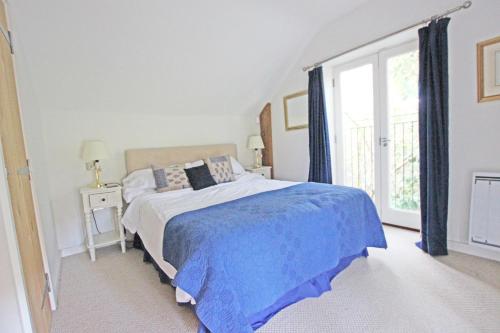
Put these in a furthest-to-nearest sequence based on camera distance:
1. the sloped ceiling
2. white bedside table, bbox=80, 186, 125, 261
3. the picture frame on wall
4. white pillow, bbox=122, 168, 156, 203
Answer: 1. white pillow, bbox=122, 168, 156, 203
2. white bedside table, bbox=80, 186, 125, 261
3. the sloped ceiling
4. the picture frame on wall

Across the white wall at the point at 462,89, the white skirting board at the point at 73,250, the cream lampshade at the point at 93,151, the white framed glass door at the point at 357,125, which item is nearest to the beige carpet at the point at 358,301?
the white skirting board at the point at 73,250

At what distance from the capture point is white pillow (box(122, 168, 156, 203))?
2.81 m

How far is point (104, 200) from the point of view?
269 cm

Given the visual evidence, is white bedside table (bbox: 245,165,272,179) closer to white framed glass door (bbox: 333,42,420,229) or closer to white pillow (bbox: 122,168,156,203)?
white framed glass door (bbox: 333,42,420,229)

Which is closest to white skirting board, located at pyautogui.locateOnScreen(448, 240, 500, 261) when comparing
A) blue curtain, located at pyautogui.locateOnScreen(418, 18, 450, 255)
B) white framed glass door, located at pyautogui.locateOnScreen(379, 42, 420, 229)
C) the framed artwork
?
blue curtain, located at pyautogui.locateOnScreen(418, 18, 450, 255)

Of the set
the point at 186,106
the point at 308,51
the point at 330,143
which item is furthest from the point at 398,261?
the point at 186,106

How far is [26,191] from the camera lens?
158 centimetres

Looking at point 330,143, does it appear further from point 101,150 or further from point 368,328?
point 101,150

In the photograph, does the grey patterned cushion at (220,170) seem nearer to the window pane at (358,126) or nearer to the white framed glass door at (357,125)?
the white framed glass door at (357,125)

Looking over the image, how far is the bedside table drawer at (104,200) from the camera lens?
2635 mm

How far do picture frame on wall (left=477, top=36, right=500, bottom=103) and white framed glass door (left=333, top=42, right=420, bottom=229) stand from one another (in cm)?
60

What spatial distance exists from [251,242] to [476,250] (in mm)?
2154

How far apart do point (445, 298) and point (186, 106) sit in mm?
3365

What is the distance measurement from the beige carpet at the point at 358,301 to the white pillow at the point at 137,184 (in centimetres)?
78
